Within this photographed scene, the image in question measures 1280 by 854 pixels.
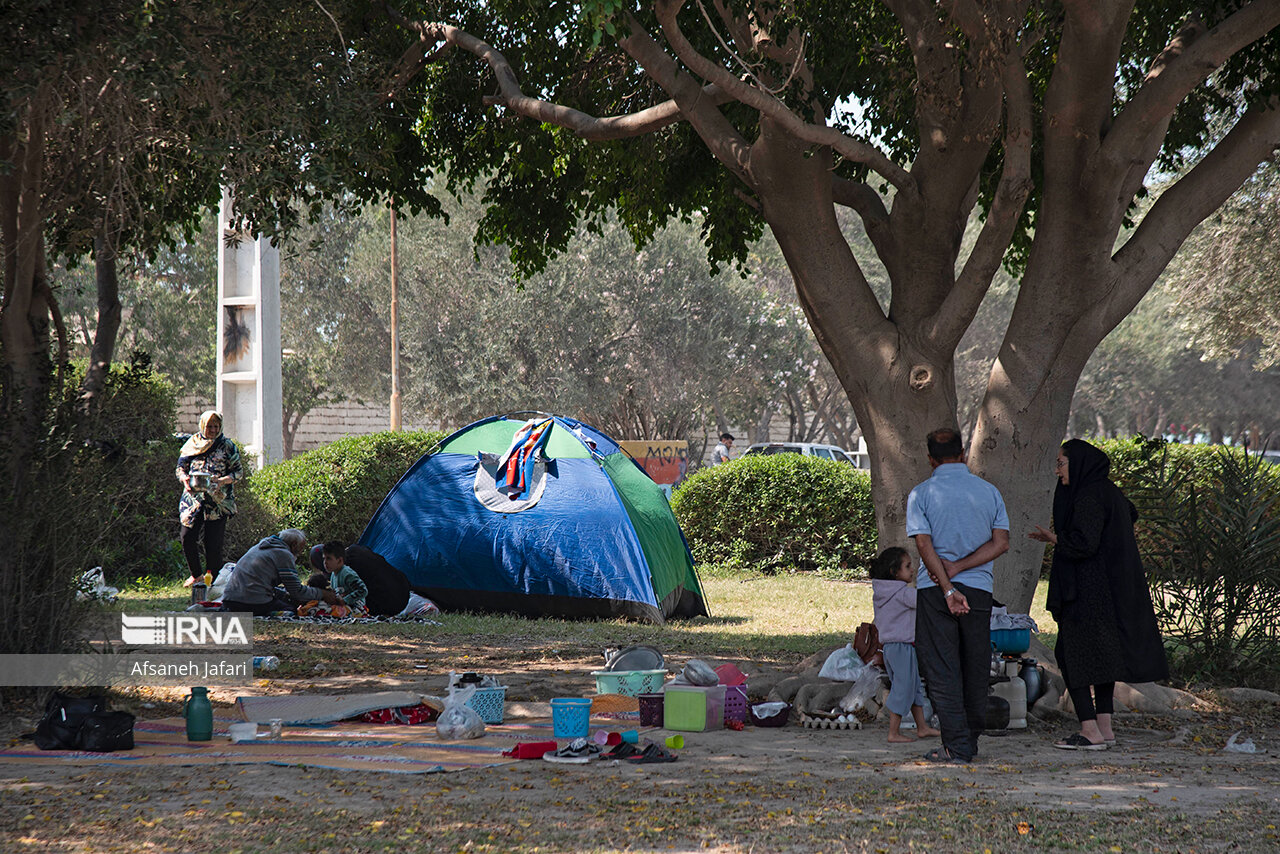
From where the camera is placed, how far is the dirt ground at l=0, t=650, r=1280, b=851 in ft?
13.5

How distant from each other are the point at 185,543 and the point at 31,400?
4.81 metres

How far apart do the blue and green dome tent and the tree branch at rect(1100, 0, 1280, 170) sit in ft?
17.4

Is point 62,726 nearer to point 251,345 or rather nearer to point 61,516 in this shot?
point 61,516

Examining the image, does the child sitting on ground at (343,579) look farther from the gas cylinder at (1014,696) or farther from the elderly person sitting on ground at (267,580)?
the gas cylinder at (1014,696)

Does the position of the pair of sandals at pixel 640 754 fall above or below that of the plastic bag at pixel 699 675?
below

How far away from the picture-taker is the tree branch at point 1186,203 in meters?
7.38

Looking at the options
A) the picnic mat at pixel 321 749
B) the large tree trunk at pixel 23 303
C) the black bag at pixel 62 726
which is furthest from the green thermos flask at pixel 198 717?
the large tree trunk at pixel 23 303

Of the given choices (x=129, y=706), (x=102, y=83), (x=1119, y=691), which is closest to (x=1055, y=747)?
(x=1119, y=691)

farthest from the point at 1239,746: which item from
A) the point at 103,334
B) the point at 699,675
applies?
the point at 103,334

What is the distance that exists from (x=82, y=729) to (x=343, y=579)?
5.35m

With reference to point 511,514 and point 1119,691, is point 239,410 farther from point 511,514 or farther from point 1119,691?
point 1119,691

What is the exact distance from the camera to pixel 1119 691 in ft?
23.4

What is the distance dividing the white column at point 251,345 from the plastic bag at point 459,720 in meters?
12.5

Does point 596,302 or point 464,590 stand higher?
point 596,302
